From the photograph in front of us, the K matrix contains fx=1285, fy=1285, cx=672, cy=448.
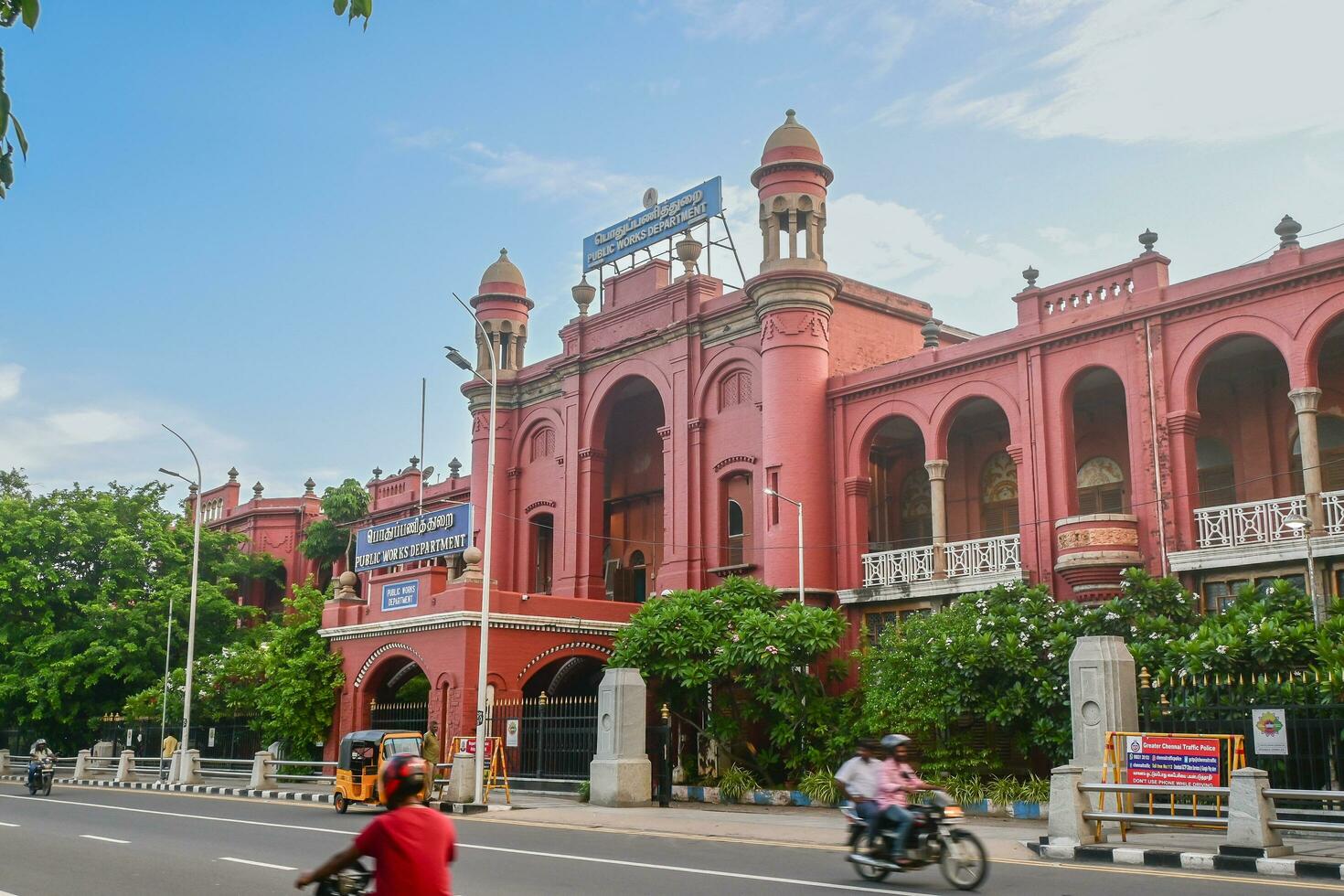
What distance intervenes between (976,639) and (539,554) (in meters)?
19.2

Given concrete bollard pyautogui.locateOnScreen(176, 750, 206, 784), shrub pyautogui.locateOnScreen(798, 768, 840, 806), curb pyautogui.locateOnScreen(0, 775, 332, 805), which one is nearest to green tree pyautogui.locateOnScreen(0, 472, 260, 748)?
curb pyautogui.locateOnScreen(0, 775, 332, 805)

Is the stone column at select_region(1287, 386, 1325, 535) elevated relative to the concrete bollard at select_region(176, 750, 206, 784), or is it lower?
elevated

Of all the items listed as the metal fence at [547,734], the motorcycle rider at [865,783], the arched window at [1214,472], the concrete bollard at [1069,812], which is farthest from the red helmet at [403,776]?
the arched window at [1214,472]

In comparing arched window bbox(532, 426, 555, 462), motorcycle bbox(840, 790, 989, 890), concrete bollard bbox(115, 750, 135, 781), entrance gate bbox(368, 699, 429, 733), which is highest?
arched window bbox(532, 426, 555, 462)

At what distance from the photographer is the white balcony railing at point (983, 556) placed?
27.0 m

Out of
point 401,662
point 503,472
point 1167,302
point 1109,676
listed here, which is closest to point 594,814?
point 1109,676

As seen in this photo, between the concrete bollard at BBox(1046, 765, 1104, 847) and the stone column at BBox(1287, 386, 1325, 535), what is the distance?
404 inches

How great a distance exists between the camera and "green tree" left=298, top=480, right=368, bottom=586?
47656 millimetres

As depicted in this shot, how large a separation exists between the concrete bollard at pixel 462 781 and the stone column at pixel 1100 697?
11530 millimetres

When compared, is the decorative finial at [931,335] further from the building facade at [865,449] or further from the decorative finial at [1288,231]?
the decorative finial at [1288,231]

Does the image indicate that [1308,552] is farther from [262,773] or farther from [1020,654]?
[262,773]

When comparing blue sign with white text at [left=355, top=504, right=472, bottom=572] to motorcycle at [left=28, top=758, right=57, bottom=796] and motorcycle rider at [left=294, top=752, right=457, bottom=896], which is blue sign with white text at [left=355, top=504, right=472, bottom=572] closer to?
motorcycle at [left=28, top=758, right=57, bottom=796]

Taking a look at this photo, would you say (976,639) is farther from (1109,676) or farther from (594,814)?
(594,814)

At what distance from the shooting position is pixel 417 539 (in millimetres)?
31328
